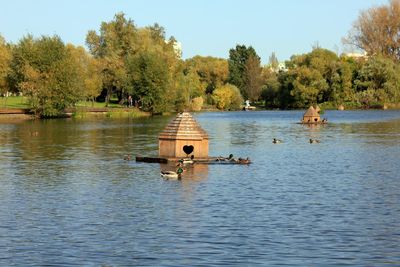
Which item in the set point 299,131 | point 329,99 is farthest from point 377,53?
point 299,131

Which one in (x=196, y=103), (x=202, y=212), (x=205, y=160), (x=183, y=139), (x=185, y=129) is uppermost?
(x=185, y=129)

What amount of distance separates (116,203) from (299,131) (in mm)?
62318

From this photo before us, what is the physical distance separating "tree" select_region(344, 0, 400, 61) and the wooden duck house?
482 ft

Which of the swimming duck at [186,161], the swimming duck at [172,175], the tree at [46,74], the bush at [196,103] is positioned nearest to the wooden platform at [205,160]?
the swimming duck at [186,161]

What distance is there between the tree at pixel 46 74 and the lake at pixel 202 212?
7449cm

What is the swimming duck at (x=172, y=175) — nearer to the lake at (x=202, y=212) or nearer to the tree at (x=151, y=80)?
the lake at (x=202, y=212)

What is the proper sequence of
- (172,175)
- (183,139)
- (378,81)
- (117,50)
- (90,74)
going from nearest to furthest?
(172,175) → (183,139) → (90,74) → (117,50) → (378,81)

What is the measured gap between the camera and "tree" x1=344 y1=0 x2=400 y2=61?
190125 millimetres

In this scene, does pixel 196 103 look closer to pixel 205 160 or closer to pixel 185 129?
pixel 205 160

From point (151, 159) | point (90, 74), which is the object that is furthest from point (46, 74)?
point (151, 159)

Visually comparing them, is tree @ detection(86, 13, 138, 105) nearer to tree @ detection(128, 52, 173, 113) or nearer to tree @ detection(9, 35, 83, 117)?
tree @ detection(128, 52, 173, 113)

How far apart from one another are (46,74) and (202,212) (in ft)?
341

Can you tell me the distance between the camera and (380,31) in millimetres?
192375

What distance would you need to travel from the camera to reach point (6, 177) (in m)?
42.3
